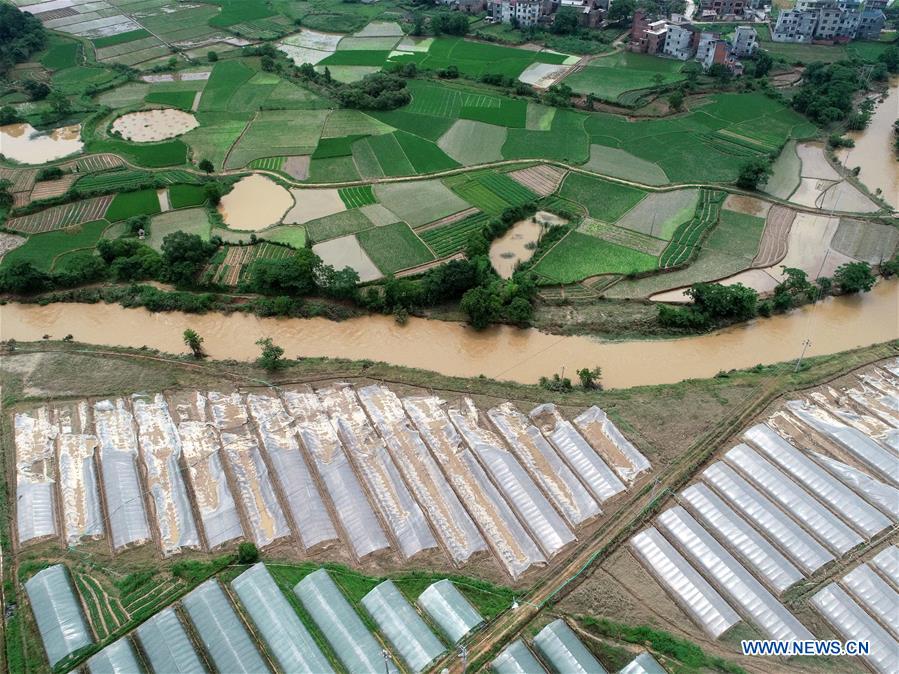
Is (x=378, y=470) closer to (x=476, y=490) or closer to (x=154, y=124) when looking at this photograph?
(x=476, y=490)

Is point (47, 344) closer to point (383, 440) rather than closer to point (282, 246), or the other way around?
point (282, 246)

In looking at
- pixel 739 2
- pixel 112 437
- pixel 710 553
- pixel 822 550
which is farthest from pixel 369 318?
pixel 739 2

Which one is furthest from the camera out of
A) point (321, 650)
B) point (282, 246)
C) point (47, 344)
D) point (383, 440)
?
point (282, 246)

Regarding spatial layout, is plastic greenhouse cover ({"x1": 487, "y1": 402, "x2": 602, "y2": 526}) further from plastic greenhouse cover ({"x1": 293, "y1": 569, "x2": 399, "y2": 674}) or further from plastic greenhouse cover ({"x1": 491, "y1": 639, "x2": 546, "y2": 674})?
plastic greenhouse cover ({"x1": 293, "y1": 569, "x2": 399, "y2": 674})

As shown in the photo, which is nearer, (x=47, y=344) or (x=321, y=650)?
(x=321, y=650)

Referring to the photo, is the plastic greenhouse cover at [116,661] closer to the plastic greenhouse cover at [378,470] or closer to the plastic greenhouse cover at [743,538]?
the plastic greenhouse cover at [378,470]

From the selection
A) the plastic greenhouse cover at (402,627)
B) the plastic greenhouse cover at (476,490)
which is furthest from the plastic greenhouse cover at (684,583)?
the plastic greenhouse cover at (402,627)

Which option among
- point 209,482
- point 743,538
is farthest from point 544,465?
point 209,482
